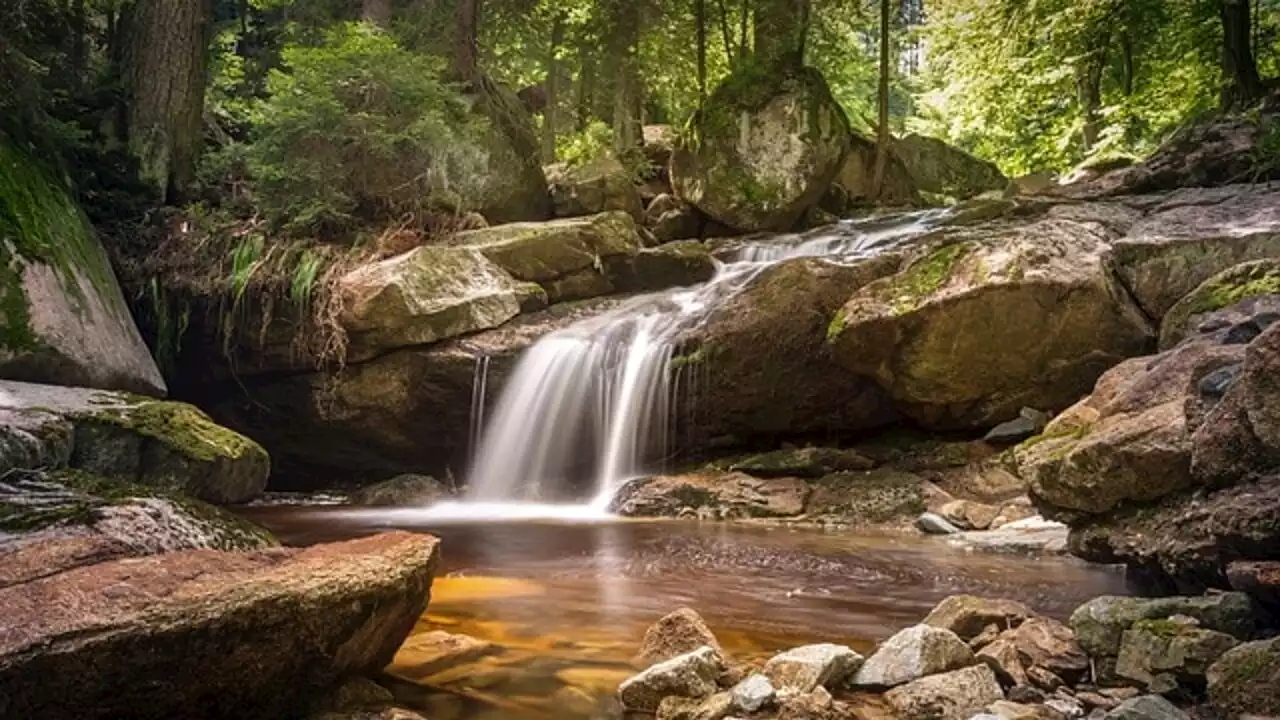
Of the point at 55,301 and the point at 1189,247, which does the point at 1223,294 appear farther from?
the point at 55,301

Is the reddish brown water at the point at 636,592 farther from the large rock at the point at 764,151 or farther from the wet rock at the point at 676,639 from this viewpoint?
the large rock at the point at 764,151

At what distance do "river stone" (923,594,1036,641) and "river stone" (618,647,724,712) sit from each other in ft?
3.81

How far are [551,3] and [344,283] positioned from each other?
9.91m

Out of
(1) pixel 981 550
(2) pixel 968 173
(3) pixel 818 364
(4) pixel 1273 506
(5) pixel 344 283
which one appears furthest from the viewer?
(2) pixel 968 173

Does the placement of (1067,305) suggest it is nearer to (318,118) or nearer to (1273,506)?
(1273,506)

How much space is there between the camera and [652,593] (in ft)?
18.8

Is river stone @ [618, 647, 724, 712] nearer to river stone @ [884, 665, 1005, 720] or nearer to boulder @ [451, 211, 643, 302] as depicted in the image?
river stone @ [884, 665, 1005, 720]

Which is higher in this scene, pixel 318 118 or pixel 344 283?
pixel 318 118

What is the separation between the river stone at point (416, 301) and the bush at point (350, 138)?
1.39 metres

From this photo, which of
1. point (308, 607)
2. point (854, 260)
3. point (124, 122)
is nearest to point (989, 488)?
point (854, 260)

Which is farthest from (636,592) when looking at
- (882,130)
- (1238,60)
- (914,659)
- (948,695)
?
(882,130)

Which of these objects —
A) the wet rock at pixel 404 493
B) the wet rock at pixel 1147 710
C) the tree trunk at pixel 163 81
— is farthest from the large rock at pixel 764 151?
the wet rock at pixel 1147 710

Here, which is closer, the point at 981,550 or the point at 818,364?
the point at 981,550

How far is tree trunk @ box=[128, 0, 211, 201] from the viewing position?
1233cm
